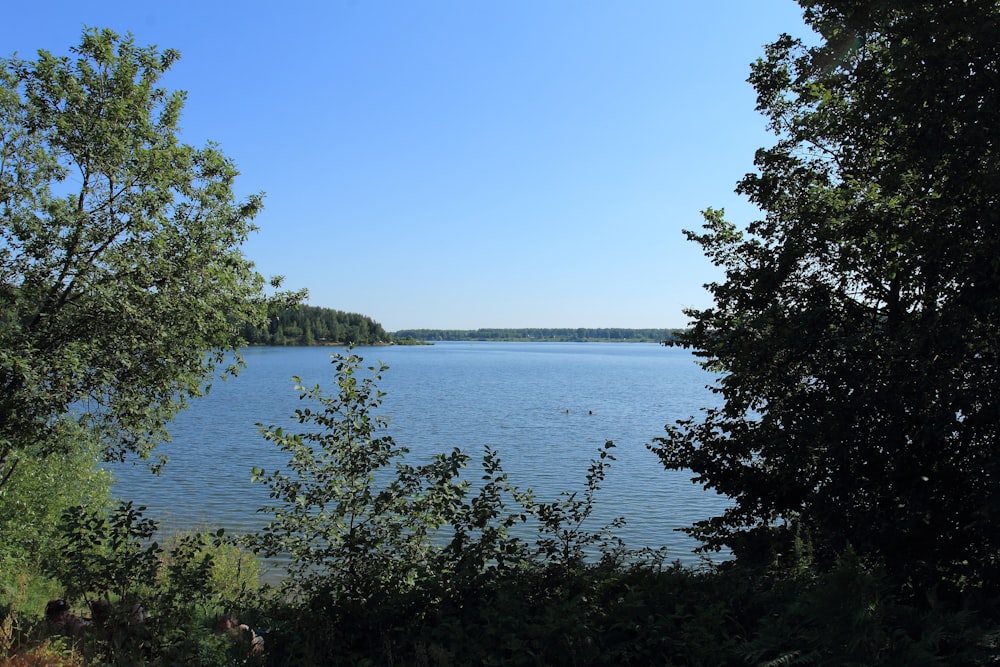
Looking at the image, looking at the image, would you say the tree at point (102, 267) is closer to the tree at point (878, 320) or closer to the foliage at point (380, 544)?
the foliage at point (380, 544)

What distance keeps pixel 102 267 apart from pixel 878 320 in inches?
414

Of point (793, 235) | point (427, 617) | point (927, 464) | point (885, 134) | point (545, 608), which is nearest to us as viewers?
point (545, 608)

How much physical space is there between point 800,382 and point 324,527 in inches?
255

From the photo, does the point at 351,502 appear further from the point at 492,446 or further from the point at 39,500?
the point at 492,446

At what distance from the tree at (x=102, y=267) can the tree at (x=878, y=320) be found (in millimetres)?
7609

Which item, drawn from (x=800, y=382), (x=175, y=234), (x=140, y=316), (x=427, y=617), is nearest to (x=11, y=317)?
(x=140, y=316)

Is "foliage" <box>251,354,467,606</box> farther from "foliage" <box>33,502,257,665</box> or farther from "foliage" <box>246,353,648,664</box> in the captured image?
"foliage" <box>33,502,257,665</box>

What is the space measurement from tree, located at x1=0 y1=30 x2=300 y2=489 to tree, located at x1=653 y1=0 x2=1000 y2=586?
300 inches

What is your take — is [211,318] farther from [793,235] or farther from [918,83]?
[918,83]

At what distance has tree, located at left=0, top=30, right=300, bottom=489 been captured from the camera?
27.1ft

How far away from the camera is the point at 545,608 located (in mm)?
5973

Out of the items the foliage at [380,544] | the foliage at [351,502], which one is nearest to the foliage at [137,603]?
the foliage at [380,544]

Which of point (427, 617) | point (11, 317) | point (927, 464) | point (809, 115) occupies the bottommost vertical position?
point (427, 617)

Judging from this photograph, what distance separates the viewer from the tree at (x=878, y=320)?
6.30 m
